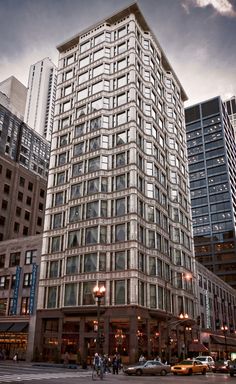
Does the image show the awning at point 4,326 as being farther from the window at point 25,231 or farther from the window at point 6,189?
the window at point 6,189

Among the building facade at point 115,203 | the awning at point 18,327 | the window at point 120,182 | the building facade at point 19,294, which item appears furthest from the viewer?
the window at point 120,182

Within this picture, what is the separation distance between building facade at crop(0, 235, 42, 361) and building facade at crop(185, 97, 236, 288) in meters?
79.8

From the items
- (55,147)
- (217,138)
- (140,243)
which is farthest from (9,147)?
(217,138)

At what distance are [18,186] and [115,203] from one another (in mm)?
39692

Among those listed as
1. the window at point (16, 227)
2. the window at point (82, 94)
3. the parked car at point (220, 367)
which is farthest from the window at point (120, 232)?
the window at point (16, 227)

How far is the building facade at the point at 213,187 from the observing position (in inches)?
4845

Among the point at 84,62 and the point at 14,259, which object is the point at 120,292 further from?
the point at 84,62

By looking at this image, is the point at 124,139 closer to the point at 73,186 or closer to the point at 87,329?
the point at 73,186

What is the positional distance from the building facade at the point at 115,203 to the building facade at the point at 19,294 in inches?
76.7

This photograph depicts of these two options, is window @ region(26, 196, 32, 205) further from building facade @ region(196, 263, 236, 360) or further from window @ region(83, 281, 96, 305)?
window @ region(83, 281, 96, 305)

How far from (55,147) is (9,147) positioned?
126 feet

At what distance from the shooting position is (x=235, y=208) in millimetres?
130500

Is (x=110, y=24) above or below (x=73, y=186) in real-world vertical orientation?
Result: above

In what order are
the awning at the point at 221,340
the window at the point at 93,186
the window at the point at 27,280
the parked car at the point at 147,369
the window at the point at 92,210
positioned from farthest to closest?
the awning at the point at 221,340, the window at the point at 27,280, the window at the point at 93,186, the window at the point at 92,210, the parked car at the point at 147,369
